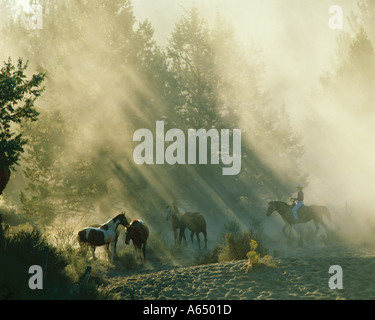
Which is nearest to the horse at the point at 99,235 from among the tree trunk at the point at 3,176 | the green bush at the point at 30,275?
the green bush at the point at 30,275

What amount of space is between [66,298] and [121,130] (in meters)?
16.5

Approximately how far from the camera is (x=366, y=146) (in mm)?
35625

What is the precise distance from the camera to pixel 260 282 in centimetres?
1032

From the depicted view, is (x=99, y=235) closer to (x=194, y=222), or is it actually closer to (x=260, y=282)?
(x=194, y=222)

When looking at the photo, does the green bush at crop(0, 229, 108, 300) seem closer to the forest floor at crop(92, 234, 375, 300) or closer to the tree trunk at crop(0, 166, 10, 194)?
the forest floor at crop(92, 234, 375, 300)

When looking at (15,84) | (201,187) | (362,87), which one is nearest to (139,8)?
(362,87)

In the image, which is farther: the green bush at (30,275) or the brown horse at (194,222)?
the brown horse at (194,222)

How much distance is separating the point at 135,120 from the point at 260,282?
16038 mm

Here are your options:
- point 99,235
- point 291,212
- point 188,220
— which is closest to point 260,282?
point 99,235

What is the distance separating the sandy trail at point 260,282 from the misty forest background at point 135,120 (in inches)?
482

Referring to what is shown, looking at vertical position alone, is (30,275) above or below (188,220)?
below

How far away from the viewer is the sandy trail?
9500 mm

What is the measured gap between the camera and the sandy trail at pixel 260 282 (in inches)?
374

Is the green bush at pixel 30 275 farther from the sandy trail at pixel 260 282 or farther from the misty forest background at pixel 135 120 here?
the misty forest background at pixel 135 120
